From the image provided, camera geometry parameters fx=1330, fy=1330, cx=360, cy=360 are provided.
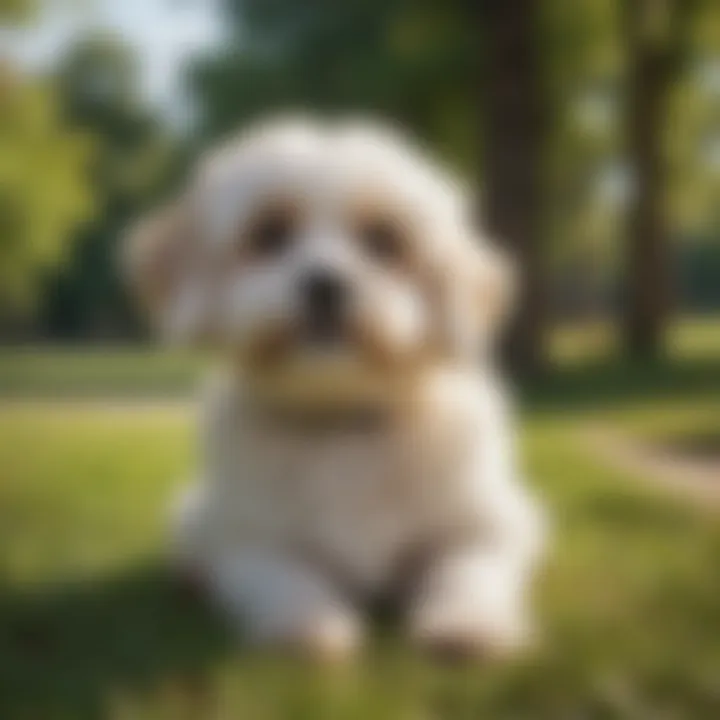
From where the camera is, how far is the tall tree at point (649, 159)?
76 centimetres

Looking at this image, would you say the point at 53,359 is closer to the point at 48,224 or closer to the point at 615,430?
the point at 48,224

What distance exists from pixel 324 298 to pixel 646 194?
209mm

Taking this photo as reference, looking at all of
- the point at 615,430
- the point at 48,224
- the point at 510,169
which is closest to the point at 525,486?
the point at 615,430

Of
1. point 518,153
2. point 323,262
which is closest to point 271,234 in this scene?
point 323,262

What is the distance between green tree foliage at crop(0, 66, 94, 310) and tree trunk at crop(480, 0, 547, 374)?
23 cm

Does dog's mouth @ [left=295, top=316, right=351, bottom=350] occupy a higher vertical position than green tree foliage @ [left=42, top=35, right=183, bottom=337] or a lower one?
lower

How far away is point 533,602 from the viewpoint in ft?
2.40

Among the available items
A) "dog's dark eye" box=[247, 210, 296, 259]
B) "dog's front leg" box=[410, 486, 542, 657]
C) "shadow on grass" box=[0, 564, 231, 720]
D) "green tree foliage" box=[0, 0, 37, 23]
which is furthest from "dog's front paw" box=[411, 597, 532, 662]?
"green tree foliage" box=[0, 0, 37, 23]

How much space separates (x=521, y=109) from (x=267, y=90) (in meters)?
0.15

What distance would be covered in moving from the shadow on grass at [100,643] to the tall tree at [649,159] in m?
0.30

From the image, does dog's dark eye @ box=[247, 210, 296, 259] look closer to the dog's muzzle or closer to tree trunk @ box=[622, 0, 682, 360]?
the dog's muzzle

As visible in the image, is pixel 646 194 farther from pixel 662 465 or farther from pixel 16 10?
pixel 16 10

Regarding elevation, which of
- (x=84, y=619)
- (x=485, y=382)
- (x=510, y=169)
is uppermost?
(x=510, y=169)

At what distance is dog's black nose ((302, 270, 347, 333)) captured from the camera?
0.68 meters
